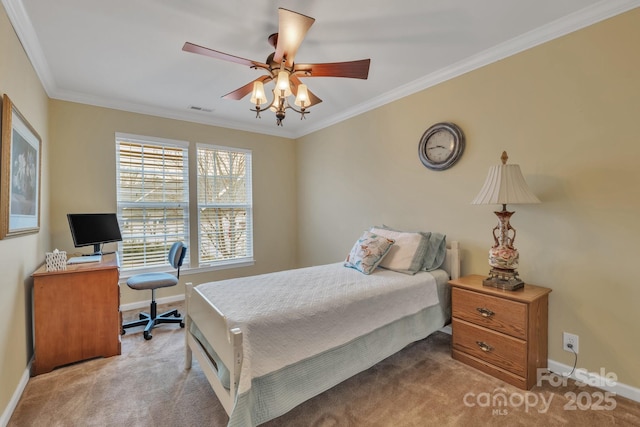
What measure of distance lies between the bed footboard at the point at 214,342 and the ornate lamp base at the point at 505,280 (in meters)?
1.90

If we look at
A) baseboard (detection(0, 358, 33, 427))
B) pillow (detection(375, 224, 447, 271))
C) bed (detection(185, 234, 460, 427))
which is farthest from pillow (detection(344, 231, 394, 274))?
baseboard (detection(0, 358, 33, 427))

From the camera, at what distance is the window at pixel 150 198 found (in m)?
3.55

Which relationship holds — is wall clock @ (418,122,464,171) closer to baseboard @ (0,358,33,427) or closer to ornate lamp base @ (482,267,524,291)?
ornate lamp base @ (482,267,524,291)

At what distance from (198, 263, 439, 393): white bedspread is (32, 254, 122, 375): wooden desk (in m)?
1.02

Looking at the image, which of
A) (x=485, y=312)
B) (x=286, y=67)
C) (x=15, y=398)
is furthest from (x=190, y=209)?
(x=485, y=312)

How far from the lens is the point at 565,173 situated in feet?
6.94

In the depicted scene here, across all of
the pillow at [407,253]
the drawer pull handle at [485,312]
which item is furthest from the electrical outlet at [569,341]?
the pillow at [407,253]

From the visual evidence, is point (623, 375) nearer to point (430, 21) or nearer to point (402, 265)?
point (402, 265)

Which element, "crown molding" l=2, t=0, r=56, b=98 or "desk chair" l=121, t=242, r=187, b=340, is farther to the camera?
"desk chair" l=121, t=242, r=187, b=340

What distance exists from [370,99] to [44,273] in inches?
139

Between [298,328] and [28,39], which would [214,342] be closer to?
[298,328]

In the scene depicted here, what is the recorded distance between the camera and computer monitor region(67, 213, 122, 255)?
2.82 m

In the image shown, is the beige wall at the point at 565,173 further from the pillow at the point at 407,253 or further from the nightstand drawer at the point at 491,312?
the nightstand drawer at the point at 491,312

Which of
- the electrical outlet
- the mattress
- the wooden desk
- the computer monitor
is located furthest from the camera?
the computer monitor
